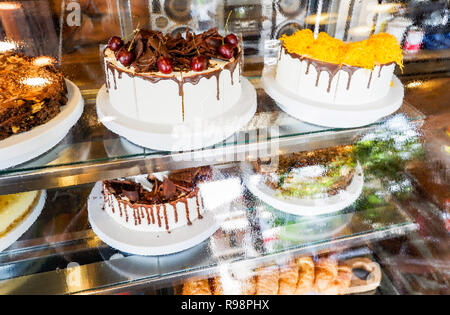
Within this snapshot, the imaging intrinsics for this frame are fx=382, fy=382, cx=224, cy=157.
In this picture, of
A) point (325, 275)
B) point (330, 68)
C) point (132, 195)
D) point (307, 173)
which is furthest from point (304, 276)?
point (330, 68)

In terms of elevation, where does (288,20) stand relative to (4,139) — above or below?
above

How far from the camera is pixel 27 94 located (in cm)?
122

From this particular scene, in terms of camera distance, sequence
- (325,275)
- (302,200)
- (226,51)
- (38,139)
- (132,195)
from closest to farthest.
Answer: (38,139), (226,51), (132,195), (302,200), (325,275)

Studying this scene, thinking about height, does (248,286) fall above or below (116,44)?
below

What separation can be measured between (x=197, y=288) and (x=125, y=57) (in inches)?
49.6

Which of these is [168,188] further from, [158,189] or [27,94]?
[27,94]

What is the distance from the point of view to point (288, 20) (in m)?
1.76

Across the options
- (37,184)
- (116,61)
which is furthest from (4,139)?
(116,61)

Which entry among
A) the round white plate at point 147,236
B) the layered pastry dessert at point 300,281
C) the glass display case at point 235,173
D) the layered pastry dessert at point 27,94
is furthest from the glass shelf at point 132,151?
the layered pastry dessert at point 300,281

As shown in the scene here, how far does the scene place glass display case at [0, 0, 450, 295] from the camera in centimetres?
130

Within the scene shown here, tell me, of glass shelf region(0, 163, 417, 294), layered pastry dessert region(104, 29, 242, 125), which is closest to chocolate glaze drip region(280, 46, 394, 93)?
layered pastry dessert region(104, 29, 242, 125)
